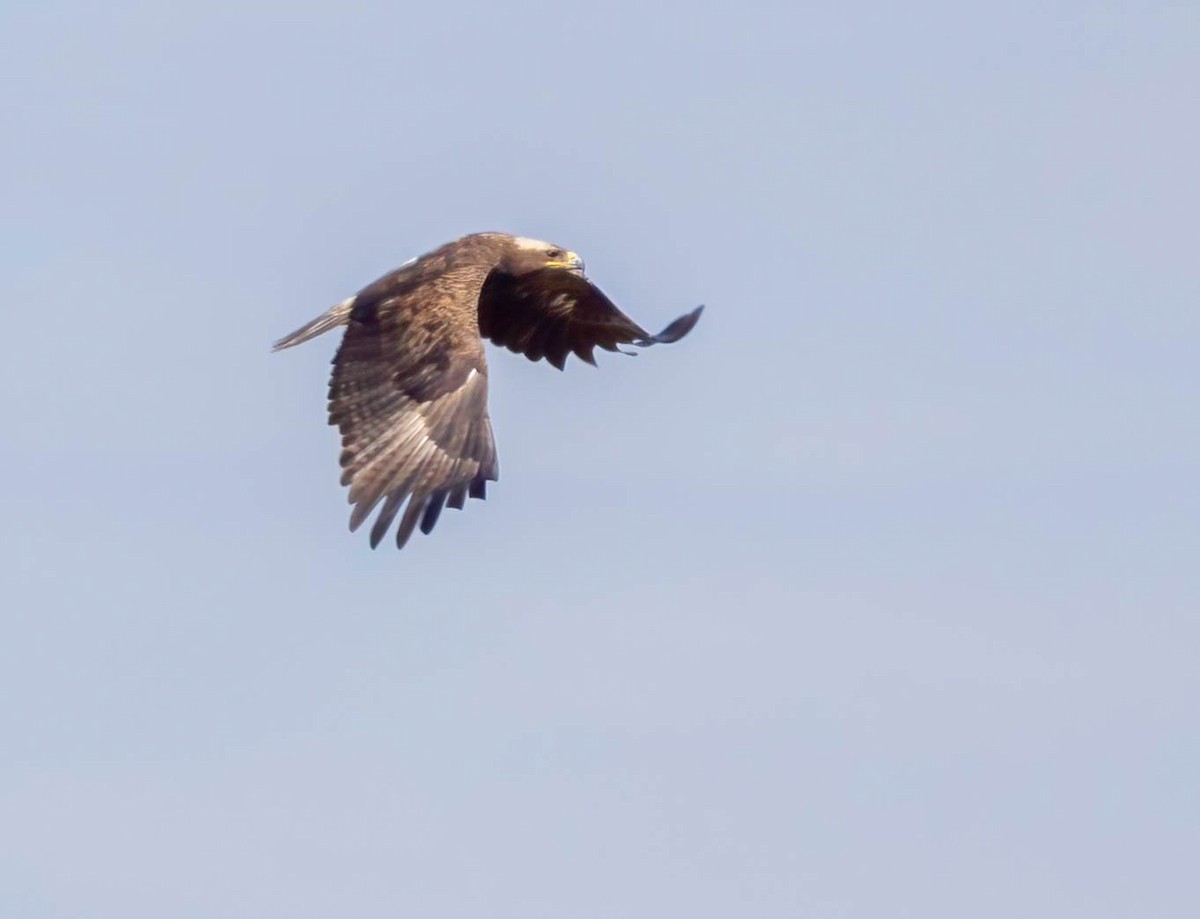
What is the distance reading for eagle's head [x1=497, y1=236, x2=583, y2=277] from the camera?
23.8 meters

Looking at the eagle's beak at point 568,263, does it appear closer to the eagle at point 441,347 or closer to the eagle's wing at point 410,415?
the eagle at point 441,347

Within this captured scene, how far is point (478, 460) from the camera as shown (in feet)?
70.6

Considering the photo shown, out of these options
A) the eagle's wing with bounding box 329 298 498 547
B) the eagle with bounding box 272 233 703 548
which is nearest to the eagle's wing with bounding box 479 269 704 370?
the eagle with bounding box 272 233 703 548

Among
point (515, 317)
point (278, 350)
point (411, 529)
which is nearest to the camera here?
point (411, 529)

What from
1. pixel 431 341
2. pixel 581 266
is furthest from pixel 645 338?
pixel 431 341

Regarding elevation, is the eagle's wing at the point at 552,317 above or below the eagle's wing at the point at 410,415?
above

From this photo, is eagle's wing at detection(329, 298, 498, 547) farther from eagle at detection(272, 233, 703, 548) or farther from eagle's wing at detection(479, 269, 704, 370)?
eagle's wing at detection(479, 269, 704, 370)

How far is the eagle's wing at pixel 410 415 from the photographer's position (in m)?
21.3

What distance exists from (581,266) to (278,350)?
8.08 feet

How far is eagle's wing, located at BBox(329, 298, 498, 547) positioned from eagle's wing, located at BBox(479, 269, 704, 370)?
159cm

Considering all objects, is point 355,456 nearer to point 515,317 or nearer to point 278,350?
point 278,350

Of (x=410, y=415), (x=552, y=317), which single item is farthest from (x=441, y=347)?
(x=552, y=317)

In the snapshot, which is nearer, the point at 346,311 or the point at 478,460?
the point at 478,460

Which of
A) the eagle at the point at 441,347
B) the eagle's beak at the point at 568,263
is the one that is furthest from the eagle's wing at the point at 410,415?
the eagle's beak at the point at 568,263
